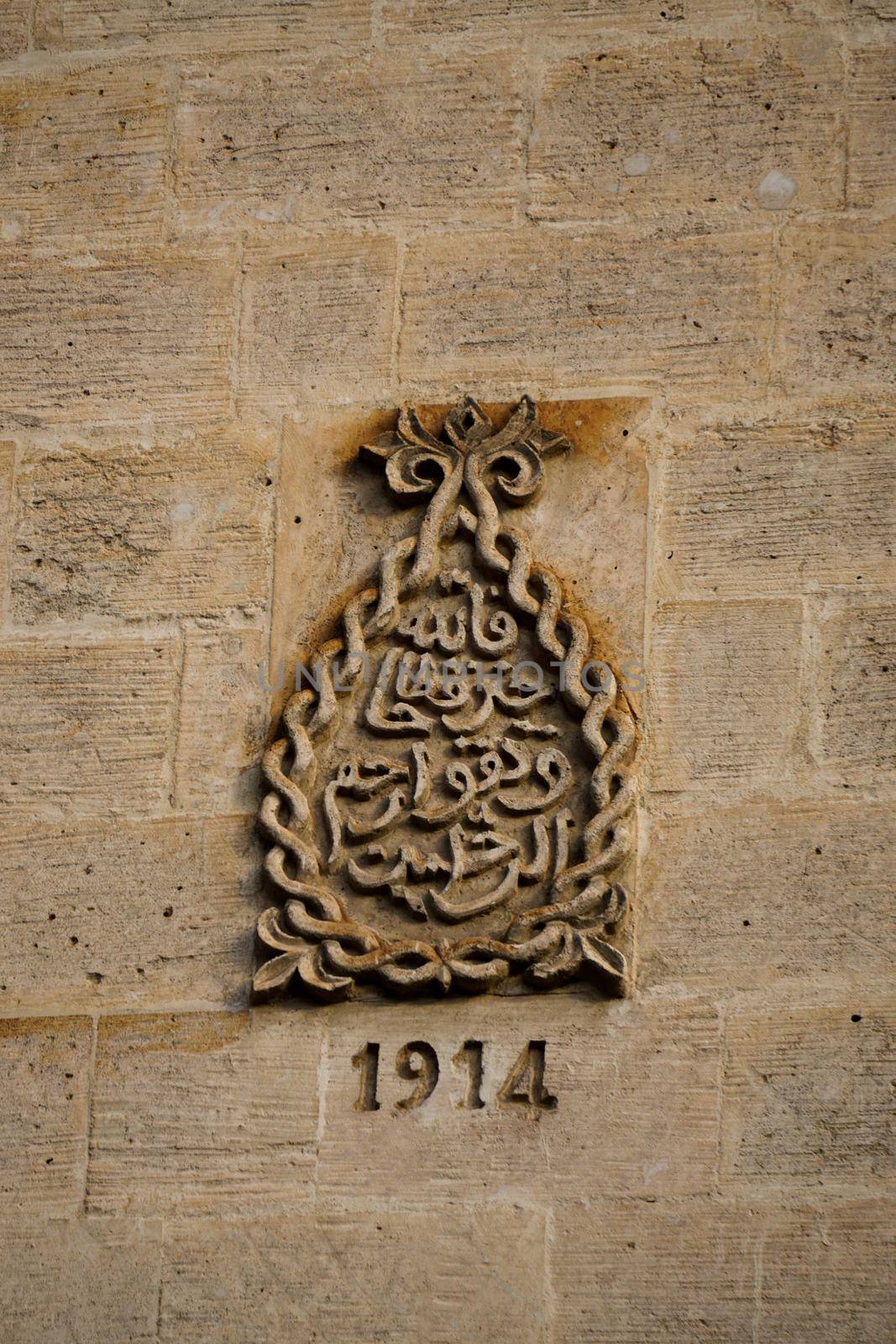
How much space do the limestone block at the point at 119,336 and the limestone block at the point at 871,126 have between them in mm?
1147

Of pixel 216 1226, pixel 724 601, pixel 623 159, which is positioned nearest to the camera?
pixel 216 1226

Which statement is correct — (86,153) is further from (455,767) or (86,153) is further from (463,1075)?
(463,1075)

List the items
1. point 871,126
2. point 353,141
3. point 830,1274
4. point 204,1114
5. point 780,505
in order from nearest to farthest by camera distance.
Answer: point 830,1274 → point 204,1114 → point 780,505 → point 871,126 → point 353,141

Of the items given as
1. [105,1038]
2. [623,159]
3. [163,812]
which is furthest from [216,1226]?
[623,159]

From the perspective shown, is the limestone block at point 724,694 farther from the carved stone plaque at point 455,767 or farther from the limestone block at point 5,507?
the limestone block at point 5,507

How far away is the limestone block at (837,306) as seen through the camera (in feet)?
13.8

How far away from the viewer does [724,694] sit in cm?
402

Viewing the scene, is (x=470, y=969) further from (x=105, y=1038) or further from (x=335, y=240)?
(x=335, y=240)

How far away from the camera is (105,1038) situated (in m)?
3.95

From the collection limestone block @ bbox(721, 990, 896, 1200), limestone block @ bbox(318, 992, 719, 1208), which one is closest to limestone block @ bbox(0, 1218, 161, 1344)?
limestone block @ bbox(318, 992, 719, 1208)

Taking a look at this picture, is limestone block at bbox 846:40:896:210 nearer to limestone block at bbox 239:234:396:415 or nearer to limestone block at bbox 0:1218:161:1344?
limestone block at bbox 239:234:396:415

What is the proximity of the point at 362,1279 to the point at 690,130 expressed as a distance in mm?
2117

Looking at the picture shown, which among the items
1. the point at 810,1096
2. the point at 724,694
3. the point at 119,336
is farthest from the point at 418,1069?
the point at 119,336

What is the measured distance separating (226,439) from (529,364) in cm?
56
